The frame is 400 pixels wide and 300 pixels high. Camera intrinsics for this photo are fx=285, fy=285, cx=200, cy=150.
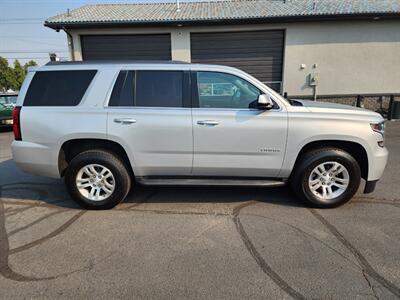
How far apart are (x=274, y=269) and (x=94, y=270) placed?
1710 millimetres

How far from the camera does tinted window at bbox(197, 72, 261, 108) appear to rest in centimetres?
383

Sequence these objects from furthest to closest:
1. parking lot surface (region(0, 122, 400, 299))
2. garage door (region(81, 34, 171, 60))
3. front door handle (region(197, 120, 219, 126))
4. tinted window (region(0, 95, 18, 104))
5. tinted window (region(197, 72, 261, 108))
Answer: garage door (region(81, 34, 171, 60)) → tinted window (region(0, 95, 18, 104)) → tinted window (region(197, 72, 261, 108)) → front door handle (region(197, 120, 219, 126)) → parking lot surface (region(0, 122, 400, 299))

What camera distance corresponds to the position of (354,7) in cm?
1436

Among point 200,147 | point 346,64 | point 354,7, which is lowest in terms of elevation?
point 200,147

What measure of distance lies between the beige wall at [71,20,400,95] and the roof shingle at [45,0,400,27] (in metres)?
Result: 0.52

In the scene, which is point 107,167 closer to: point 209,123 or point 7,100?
point 209,123

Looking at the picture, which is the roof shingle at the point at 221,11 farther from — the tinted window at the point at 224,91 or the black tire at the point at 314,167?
the black tire at the point at 314,167

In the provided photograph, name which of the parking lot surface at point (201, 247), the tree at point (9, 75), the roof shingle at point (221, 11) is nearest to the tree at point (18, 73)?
the tree at point (9, 75)

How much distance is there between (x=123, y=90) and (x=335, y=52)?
1329cm

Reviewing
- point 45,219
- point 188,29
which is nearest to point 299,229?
point 45,219

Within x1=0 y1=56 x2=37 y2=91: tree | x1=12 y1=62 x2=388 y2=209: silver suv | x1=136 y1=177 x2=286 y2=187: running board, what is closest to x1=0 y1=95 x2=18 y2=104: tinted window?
x1=12 y1=62 x2=388 y2=209: silver suv

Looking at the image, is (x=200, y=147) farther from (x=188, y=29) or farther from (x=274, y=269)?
(x=188, y=29)

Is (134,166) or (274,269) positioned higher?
(134,166)

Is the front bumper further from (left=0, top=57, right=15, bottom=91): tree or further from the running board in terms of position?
(left=0, top=57, right=15, bottom=91): tree
